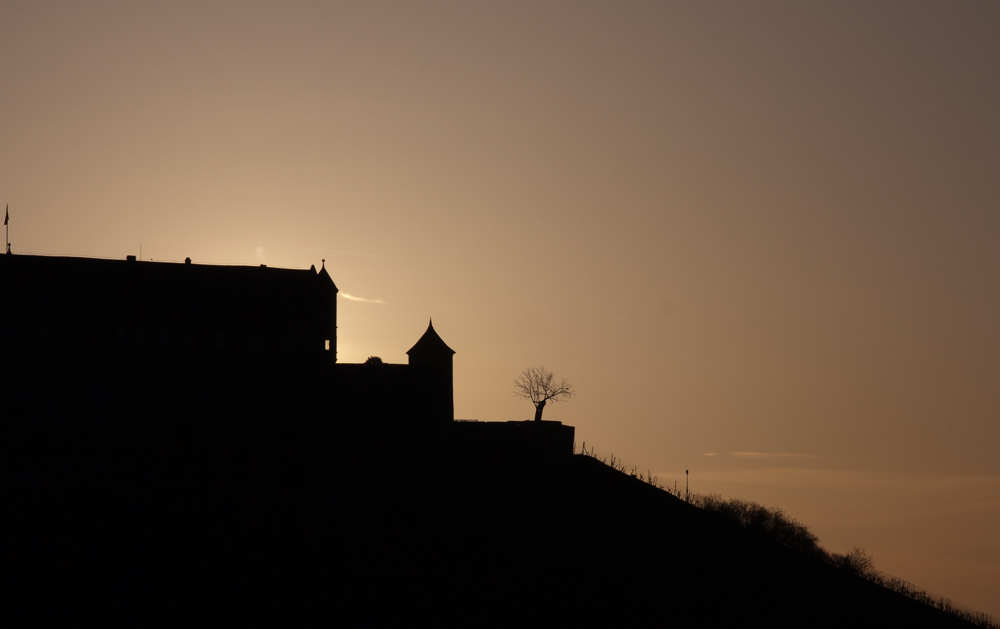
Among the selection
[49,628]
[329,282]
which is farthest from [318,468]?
[329,282]

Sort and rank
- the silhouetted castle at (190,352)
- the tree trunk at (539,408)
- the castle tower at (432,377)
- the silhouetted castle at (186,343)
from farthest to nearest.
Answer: the tree trunk at (539,408) → the castle tower at (432,377) → the silhouetted castle at (186,343) → the silhouetted castle at (190,352)

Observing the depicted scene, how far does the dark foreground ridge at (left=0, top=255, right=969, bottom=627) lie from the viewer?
168 feet

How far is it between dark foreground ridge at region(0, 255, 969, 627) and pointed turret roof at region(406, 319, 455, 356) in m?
7.48

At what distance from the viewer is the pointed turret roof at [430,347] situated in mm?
92188

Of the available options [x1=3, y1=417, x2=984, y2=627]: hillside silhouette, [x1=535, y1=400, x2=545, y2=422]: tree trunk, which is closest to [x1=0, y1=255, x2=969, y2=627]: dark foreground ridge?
[x1=3, y1=417, x2=984, y2=627]: hillside silhouette

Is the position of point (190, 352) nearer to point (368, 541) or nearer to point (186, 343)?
point (186, 343)

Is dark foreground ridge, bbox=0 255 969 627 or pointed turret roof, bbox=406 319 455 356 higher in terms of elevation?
pointed turret roof, bbox=406 319 455 356

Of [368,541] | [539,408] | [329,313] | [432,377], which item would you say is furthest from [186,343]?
[539,408]

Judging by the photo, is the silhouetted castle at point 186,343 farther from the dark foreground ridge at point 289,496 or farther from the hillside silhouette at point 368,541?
the hillside silhouette at point 368,541

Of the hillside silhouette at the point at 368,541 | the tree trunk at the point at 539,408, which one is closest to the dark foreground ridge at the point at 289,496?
the hillside silhouette at the point at 368,541

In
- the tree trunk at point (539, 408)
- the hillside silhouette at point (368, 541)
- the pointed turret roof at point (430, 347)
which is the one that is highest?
the pointed turret roof at point (430, 347)

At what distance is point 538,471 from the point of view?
66.2 metres

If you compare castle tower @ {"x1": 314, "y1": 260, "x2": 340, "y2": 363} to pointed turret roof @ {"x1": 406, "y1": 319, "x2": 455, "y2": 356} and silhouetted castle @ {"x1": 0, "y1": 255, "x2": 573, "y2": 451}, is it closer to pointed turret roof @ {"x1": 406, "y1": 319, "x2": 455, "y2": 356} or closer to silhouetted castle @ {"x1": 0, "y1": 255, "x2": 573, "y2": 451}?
silhouetted castle @ {"x1": 0, "y1": 255, "x2": 573, "y2": 451}

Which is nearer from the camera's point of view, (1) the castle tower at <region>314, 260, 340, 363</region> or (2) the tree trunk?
(1) the castle tower at <region>314, 260, 340, 363</region>
